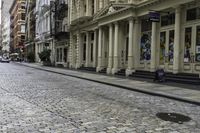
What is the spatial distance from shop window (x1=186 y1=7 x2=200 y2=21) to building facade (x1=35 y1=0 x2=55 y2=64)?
115 feet

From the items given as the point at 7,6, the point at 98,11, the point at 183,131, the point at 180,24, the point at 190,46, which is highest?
the point at 7,6

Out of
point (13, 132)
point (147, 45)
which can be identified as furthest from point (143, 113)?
point (147, 45)

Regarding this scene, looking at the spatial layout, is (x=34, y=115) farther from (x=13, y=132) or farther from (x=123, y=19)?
(x=123, y=19)

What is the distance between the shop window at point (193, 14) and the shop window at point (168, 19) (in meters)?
1.68

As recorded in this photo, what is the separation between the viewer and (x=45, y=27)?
206 ft

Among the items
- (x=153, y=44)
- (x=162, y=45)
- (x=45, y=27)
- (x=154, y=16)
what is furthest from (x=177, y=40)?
(x=45, y=27)

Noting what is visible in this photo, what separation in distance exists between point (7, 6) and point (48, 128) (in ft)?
554

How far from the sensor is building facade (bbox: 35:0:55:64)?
181 feet

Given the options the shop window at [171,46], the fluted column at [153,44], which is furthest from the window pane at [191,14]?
the fluted column at [153,44]

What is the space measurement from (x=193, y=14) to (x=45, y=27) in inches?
1770

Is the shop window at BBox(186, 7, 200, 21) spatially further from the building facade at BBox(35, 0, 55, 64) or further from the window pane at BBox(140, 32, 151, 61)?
the building facade at BBox(35, 0, 55, 64)

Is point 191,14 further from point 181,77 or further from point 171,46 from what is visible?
point 181,77

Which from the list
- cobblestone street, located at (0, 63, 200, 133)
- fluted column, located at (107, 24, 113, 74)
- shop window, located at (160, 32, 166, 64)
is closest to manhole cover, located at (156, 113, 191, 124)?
cobblestone street, located at (0, 63, 200, 133)

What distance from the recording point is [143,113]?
10.2m
